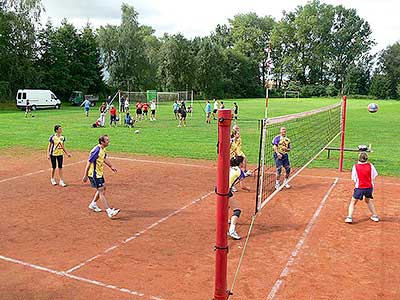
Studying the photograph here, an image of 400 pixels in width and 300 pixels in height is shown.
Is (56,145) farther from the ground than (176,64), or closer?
closer

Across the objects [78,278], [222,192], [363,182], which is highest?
[222,192]

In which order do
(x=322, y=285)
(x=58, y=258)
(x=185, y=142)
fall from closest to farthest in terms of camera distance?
1. (x=322, y=285)
2. (x=58, y=258)
3. (x=185, y=142)

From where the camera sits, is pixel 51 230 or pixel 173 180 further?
pixel 173 180

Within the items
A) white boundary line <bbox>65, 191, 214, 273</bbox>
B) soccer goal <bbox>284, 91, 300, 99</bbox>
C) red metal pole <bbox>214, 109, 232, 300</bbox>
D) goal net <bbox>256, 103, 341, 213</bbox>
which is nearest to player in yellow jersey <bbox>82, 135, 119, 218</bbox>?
white boundary line <bbox>65, 191, 214, 273</bbox>

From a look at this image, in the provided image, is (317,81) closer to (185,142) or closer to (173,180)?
(185,142)

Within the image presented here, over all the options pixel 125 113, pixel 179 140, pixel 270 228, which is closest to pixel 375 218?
pixel 270 228

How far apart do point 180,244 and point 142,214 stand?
208 centimetres

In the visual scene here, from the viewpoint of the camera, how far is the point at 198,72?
7875cm

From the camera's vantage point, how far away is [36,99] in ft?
155

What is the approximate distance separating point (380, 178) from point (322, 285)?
8.62m

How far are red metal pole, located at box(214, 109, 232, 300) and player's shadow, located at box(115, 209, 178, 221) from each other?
18.0 ft

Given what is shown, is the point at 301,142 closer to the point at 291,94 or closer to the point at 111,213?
the point at 111,213

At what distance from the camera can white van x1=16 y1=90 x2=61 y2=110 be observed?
1827 inches

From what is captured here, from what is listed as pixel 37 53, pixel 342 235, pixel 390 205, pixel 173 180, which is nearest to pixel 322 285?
pixel 342 235
